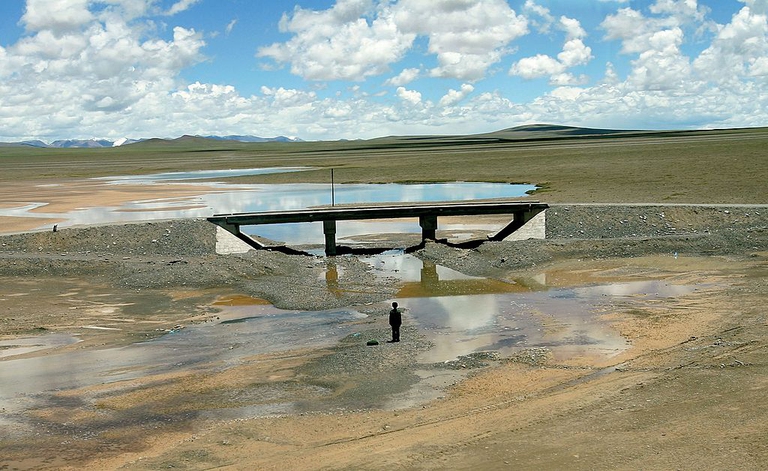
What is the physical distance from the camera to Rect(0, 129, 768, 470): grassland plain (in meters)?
15.3

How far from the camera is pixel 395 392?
63.6 ft

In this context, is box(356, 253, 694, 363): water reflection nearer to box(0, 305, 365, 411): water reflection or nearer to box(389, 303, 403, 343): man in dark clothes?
box(389, 303, 403, 343): man in dark clothes

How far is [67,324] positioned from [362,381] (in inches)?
525

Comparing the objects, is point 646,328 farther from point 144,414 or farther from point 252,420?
point 144,414

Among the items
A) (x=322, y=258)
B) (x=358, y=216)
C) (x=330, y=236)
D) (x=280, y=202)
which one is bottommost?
(x=322, y=258)

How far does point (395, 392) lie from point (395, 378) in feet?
3.77

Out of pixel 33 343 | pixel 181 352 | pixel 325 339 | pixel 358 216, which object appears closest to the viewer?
pixel 181 352

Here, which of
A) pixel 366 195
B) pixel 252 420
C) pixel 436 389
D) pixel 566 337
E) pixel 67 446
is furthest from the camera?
pixel 366 195

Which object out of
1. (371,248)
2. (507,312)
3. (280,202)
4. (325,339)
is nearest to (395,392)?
(325,339)

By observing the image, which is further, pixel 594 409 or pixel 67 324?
pixel 67 324

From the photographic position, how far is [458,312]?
95.9ft

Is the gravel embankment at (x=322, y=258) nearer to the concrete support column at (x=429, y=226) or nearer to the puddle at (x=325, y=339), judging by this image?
the puddle at (x=325, y=339)

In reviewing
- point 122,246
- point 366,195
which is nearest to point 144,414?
point 122,246

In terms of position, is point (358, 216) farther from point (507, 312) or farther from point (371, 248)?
point (507, 312)
